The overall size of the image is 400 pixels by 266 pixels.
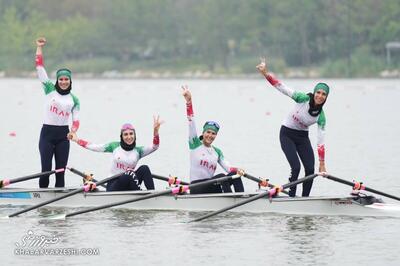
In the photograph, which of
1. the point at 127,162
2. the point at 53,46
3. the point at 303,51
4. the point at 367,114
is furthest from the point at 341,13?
the point at 127,162

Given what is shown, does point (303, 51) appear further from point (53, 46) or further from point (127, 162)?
point (127, 162)

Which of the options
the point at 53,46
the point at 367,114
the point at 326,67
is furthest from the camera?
the point at 53,46

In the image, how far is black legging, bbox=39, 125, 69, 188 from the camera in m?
20.7

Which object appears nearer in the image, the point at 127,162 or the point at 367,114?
the point at 127,162

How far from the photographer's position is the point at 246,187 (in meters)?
24.7

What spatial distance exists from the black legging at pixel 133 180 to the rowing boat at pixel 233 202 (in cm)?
18

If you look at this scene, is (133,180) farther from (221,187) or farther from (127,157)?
(221,187)

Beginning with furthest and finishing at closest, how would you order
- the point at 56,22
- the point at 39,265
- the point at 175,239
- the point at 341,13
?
the point at 56,22, the point at 341,13, the point at 175,239, the point at 39,265

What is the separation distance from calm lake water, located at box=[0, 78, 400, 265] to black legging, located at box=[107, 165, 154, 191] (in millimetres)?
435

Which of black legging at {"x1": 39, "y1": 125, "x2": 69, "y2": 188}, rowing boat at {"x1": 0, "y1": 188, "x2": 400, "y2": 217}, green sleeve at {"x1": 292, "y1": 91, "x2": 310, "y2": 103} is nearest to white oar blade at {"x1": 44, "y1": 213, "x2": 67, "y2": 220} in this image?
rowing boat at {"x1": 0, "y1": 188, "x2": 400, "y2": 217}

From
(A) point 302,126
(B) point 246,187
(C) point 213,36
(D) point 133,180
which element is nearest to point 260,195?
(A) point 302,126

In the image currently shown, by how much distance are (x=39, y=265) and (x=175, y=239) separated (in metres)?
2.53

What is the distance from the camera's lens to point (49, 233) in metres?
18.4

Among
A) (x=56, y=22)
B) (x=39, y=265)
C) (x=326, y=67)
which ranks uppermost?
(x=56, y=22)
